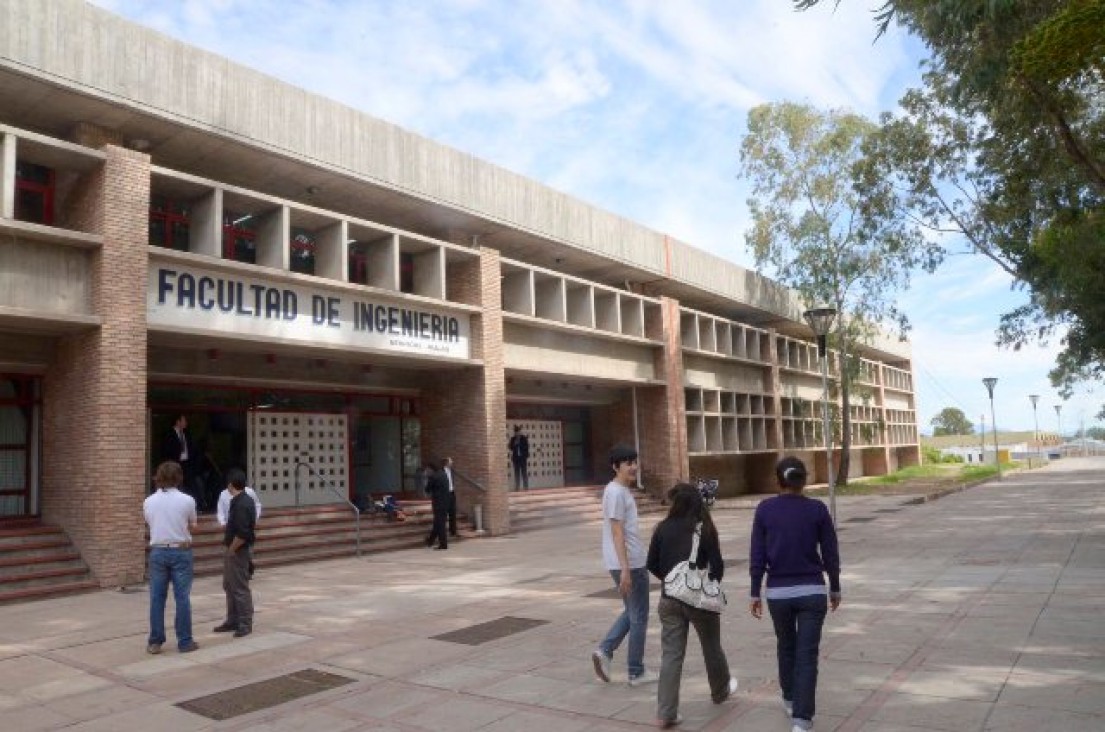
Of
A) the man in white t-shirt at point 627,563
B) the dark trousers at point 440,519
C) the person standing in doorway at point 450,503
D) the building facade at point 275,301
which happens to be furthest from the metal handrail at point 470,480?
the man in white t-shirt at point 627,563

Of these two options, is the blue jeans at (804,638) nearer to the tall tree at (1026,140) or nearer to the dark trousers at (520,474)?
the tall tree at (1026,140)

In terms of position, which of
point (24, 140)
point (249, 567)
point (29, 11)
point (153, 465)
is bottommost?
point (249, 567)

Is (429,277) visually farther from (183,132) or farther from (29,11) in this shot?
(29,11)

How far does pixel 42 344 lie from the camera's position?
42.3ft

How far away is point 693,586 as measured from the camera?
512 cm

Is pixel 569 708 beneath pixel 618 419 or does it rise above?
beneath

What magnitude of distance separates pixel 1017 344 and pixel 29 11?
27743mm

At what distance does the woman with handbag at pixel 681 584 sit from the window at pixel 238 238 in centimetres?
1211

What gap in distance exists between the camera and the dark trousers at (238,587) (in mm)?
8398

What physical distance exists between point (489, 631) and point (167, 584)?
10.3ft

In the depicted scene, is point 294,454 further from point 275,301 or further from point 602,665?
point 602,665

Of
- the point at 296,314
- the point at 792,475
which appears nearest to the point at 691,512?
the point at 792,475

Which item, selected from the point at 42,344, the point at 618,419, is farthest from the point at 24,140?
the point at 618,419

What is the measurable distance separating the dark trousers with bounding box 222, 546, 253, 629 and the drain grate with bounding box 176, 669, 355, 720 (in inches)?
66.9
